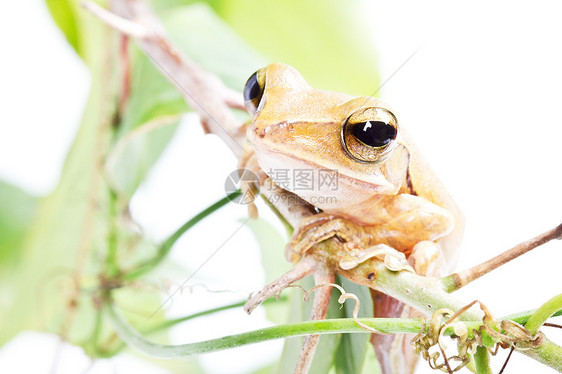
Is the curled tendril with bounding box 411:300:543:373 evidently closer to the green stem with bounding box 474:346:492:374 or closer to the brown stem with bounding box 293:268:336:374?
the green stem with bounding box 474:346:492:374

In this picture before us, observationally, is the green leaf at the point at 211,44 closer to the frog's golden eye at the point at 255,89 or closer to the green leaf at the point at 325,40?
the green leaf at the point at 325,40

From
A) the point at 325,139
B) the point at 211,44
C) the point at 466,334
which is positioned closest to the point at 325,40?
the point at 211,44

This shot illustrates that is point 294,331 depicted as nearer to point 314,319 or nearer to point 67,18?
point 314,319

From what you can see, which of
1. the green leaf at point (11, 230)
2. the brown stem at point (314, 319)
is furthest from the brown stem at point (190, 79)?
the green leaf at point (11, 230)

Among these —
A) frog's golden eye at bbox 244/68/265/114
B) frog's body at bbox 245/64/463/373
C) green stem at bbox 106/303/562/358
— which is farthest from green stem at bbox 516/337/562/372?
frog's golden eye at bbox 244/68/265/114

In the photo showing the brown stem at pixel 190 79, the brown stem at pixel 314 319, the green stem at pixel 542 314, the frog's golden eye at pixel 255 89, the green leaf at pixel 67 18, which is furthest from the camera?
the green leaf at pixel 67 18

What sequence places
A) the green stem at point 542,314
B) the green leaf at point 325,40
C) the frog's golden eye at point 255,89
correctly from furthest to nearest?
the green leaf at point 325,40
the frog's golden eye at point 255,89
the green stem at point 542,314

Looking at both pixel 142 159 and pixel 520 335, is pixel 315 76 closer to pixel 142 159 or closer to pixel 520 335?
pixel 142 159
